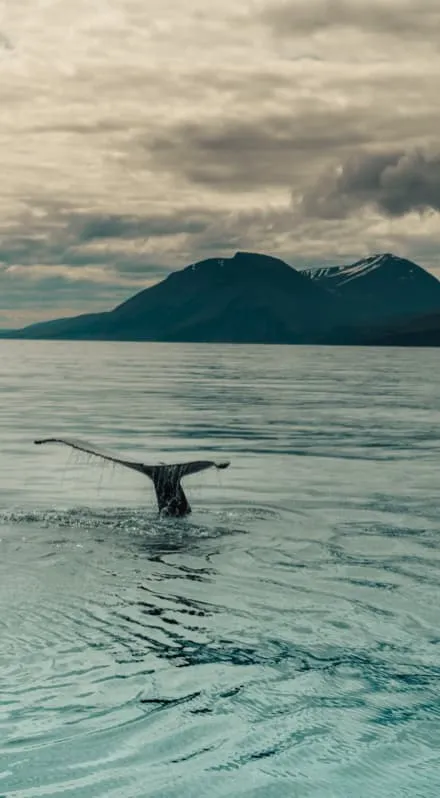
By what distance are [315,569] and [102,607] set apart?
3.69 m

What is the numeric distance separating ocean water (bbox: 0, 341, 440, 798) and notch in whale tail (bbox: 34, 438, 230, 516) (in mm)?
392

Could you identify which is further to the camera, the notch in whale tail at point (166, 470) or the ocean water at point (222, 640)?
the notch in whale tail at point (166, 470)

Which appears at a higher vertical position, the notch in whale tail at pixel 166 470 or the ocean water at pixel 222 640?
the notch in whale tail at pixel 166 470

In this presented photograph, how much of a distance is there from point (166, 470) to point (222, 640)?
6314 mm

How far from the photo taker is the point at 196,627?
1112cm

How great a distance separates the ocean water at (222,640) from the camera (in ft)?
25.1

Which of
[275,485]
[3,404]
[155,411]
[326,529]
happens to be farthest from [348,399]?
[326,529]

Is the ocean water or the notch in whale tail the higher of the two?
the notch in whale tail

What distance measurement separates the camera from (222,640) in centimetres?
1061

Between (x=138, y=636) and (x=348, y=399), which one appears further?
(x=348, y=399)

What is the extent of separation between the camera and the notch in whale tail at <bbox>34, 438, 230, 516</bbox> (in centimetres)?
1574

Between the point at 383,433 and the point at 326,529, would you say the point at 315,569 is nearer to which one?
the point at 326,529

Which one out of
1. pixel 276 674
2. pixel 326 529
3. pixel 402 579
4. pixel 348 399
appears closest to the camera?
pixel 276 674

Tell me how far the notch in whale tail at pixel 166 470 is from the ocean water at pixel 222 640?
1.29 feet
